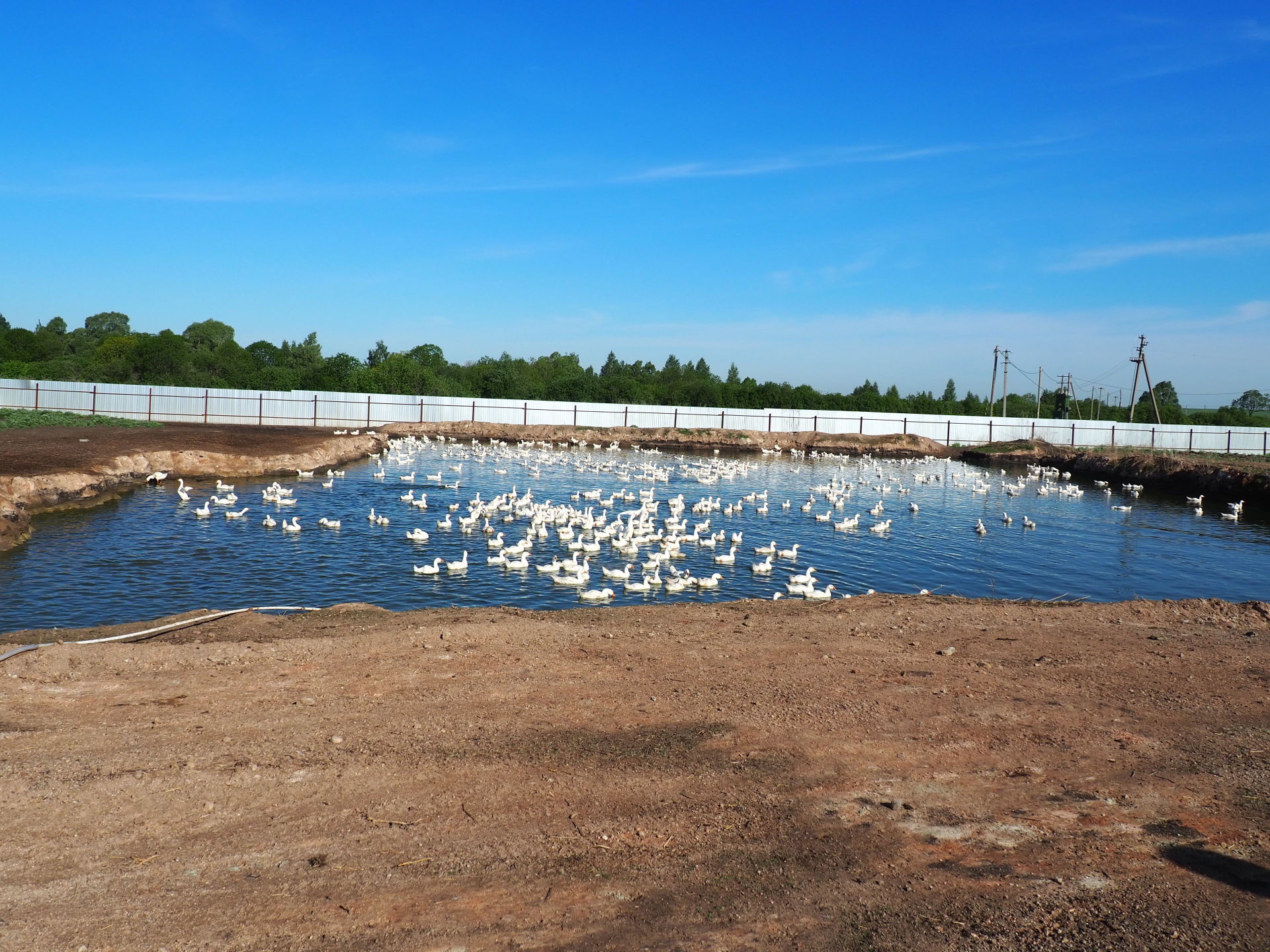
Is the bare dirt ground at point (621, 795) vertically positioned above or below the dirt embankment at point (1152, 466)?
below

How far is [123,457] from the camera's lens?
28156 millimetres

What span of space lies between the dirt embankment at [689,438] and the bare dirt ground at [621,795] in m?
48.1

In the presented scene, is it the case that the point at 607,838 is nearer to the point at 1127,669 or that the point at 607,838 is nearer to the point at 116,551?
the point at 1127,669

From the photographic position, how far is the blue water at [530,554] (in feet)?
49.5

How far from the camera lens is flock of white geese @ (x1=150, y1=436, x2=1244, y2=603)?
17672 millimetres

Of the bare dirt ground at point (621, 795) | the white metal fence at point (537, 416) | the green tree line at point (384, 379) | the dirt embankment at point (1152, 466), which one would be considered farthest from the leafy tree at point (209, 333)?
the bare dirt ground at point (621, 795)

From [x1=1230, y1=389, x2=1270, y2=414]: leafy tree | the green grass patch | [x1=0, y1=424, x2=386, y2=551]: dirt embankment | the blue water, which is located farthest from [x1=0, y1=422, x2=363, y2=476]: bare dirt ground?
[x1=1230, y1=389, x2=1270, y2=414]: leafy tree

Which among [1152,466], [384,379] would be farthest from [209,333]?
[1152,466]

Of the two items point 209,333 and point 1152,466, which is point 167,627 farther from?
point 209,333

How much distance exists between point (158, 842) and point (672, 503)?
873 inches

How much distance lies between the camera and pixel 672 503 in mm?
27172

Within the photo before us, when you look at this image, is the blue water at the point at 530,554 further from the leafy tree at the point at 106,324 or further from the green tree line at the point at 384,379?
the leafy tree at the point at 106,324

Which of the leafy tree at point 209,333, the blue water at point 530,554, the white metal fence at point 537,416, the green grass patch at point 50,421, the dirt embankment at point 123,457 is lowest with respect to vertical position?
the blue water at point 530,554

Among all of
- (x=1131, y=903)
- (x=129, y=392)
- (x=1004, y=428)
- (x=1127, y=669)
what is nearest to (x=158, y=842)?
(x=1131, y=903)
